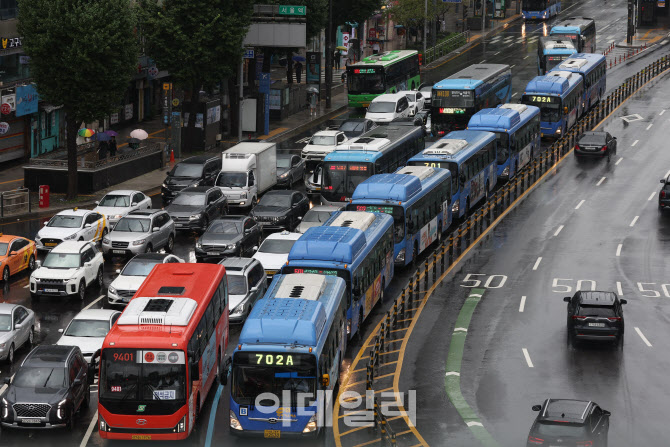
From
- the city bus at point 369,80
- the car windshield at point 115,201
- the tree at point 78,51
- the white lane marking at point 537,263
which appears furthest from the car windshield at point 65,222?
the city bus at point 369,80

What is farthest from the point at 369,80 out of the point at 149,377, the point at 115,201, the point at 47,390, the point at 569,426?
the point at 569,426

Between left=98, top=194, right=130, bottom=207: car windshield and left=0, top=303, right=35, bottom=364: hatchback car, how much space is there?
1456 cm

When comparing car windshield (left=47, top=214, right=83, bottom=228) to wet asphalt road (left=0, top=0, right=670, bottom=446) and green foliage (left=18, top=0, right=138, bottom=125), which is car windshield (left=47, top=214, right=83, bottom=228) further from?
green foliage (left=18, top=0, right=138, bottom=125)

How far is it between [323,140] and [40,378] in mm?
34923

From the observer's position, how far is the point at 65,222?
46.9 metres

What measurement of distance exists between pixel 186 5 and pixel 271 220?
66.5 feet

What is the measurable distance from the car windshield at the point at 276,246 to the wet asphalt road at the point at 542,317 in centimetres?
431

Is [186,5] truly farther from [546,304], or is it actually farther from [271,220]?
[546,304]

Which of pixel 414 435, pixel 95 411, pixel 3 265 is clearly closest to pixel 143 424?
pixel 95 411

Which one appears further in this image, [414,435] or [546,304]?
[546,304]

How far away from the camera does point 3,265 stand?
4216 centimetres

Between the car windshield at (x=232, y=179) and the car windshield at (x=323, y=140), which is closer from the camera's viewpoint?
the car windshield at (x=232, y=179)

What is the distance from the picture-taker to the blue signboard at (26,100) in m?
60.5

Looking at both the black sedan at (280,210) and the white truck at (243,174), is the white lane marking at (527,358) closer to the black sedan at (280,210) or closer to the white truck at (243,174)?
the black sedan at (280,210)
